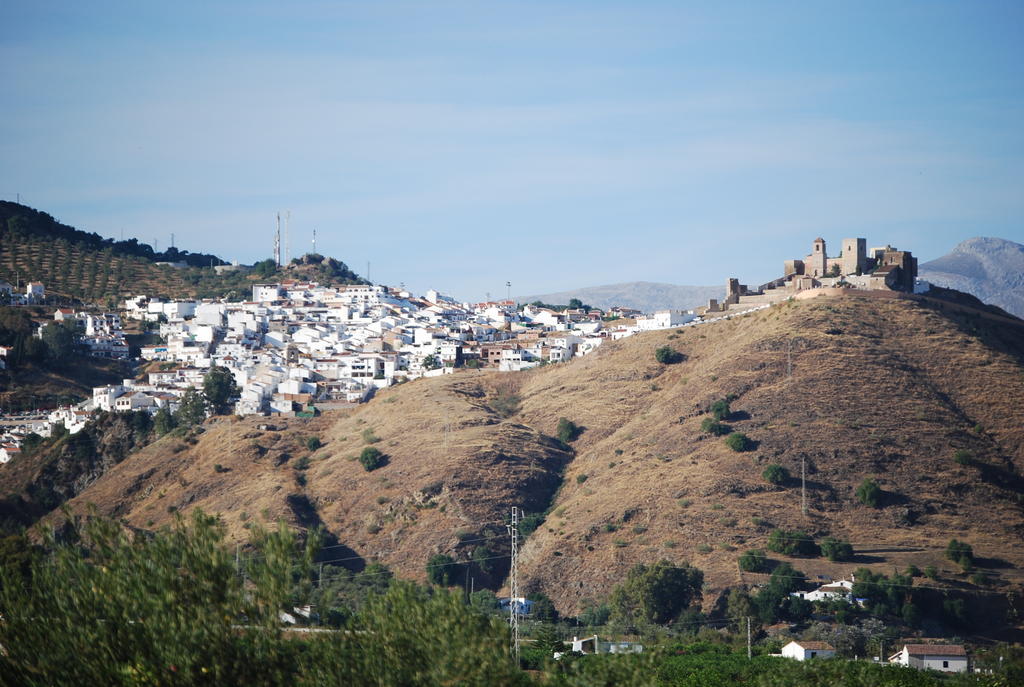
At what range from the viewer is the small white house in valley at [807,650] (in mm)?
38938

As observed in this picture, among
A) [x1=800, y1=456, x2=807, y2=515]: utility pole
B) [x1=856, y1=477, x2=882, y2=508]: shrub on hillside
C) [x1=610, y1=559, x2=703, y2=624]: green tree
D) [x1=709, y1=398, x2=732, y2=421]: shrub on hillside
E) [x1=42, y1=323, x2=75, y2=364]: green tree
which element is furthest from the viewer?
[x1=42, y1=323, x2=75, y2=364]: green tree

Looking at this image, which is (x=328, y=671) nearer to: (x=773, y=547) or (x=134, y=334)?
(x=773, y=547)

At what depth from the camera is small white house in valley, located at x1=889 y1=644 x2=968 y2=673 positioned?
3894cm

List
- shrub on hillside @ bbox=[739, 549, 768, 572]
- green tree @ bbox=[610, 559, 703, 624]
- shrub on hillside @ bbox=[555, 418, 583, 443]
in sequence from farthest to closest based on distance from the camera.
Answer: shrub on hillside @ bbox=[555, 418, 583, 443], shrub on hillside @ bbox=[739, 549, 768, 572], green tree @ bbox=[610, 559, 703, 624]

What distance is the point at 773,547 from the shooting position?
158 feet

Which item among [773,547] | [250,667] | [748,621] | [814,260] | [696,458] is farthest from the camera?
[814,260]

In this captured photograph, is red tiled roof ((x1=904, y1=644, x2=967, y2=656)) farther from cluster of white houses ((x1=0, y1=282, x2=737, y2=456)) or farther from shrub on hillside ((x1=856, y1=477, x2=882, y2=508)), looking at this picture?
cluster of white houses ((x1=0, y1=282, x2=737, y2=456))

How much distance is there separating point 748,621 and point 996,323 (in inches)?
1396

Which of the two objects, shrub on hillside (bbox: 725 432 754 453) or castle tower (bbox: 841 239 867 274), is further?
castle tower (bbox: 841 239 867 274)

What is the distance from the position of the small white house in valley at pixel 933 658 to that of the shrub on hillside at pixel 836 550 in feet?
24.3

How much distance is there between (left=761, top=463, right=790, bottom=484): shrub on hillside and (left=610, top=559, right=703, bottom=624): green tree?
7.91m

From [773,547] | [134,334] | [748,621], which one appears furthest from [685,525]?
[134,334]

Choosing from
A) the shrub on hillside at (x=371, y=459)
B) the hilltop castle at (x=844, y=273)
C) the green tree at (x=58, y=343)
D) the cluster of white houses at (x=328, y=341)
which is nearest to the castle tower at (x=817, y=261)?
the hilltop castle at (x=844, y=273)

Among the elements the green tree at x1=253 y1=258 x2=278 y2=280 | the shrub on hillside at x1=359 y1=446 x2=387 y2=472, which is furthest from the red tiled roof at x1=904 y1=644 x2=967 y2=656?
the green tree at x1=253 y1=258 x2=278 y2=280
